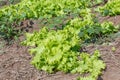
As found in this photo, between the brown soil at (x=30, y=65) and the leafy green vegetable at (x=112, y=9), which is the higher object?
the leafy green vegetable at (x=112, y=9)

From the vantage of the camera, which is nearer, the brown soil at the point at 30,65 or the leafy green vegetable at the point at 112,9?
the brown soil at the point at 30,65

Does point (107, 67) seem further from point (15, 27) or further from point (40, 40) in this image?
point (15, 27)

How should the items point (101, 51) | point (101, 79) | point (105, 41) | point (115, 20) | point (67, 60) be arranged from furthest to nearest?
point (115, 20) < point (105, 41) < point (101, 51) < point (67, 60) < point (101, 79)

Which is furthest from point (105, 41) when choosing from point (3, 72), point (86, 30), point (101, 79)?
point (3, 72)

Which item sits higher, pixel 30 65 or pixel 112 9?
pixel 112 9

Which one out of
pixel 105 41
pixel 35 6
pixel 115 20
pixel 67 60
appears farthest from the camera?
pixel 35 6

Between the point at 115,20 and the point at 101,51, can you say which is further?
the point at 115,20

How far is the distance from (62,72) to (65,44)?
0.46 meters

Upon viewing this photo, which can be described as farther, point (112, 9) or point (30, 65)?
point (112, 9)

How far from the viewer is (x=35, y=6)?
886 cm

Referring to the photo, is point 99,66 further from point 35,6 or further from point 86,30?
point 35,6

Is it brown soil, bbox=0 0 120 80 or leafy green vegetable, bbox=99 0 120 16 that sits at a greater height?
leafy green vegetable, bbox=99 0 120 16

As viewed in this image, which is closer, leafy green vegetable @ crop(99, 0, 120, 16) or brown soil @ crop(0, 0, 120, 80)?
brown soil @ crop(0, 0, 120, 80)

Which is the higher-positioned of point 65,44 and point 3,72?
point 65,44
